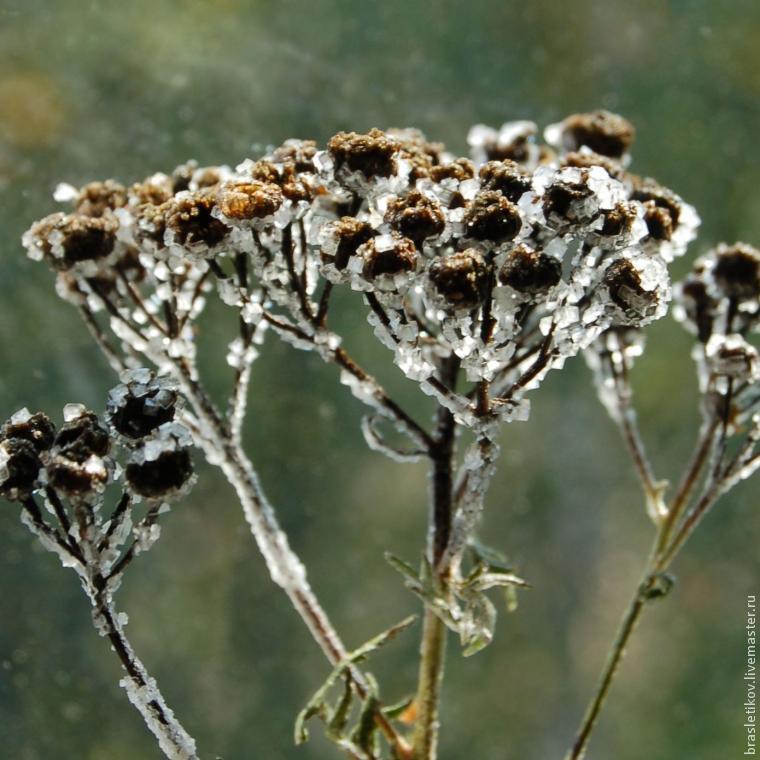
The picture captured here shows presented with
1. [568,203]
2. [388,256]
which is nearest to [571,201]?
[568,203]

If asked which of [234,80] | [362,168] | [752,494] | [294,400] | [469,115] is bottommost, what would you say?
[752,494]

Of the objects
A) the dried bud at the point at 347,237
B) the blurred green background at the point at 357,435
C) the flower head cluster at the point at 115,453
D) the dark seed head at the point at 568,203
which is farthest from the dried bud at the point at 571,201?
the blurred green background at the point at 357,435

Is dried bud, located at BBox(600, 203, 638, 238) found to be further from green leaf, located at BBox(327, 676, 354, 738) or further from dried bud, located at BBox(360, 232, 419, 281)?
green leaf, located at BBox(327, 676, 354, 738)

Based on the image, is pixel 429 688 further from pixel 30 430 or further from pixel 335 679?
pixel 30 430

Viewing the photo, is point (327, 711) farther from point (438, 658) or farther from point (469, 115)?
point (469, 115)

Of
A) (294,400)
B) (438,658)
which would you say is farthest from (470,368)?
(294,400)

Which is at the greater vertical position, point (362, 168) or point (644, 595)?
point (362, 168)

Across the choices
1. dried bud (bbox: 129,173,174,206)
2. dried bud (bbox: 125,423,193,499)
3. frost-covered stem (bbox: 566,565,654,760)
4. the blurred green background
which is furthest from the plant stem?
the blurred green background
